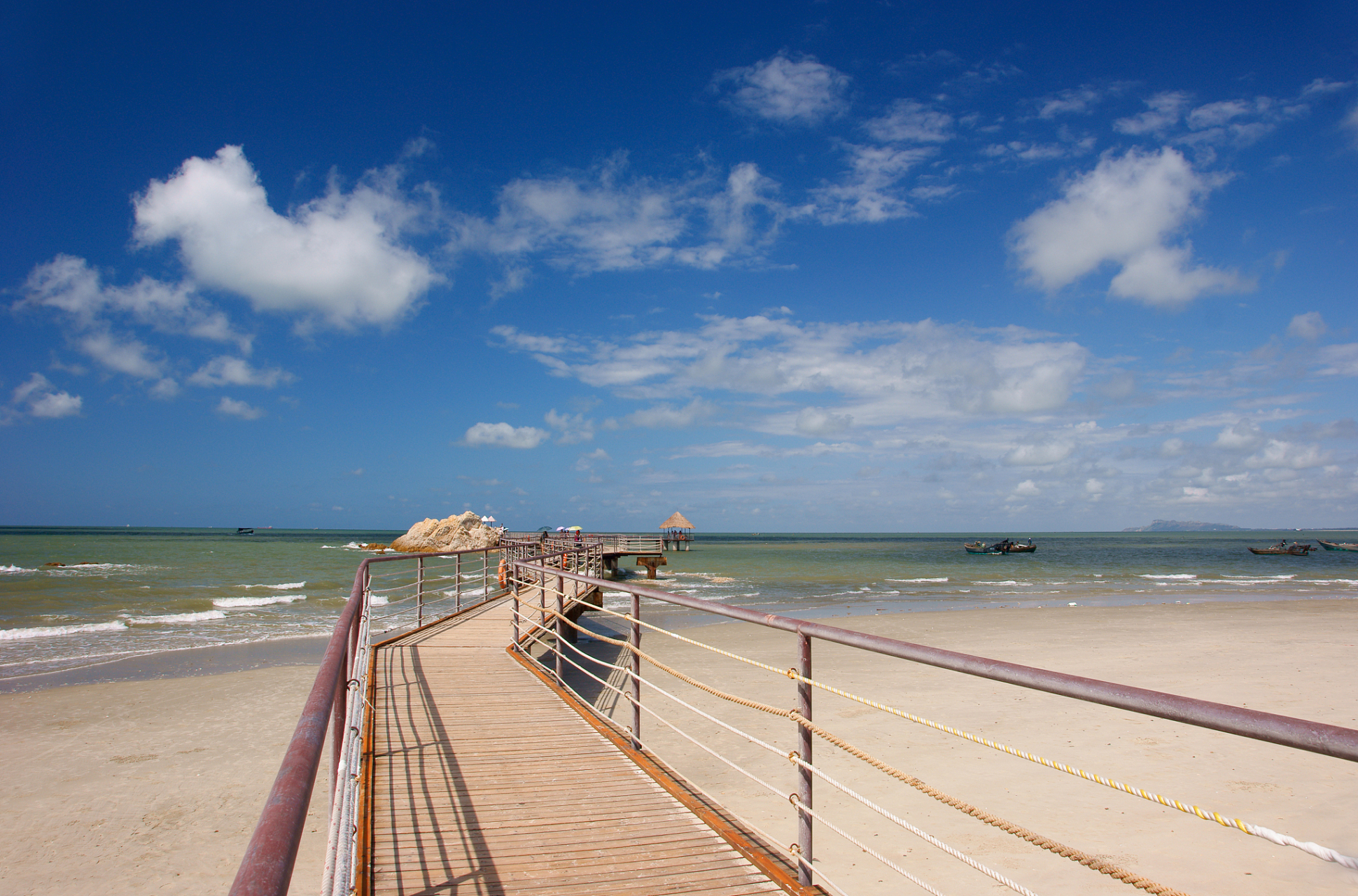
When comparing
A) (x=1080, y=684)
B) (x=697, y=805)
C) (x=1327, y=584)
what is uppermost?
(x=1080, y=684)

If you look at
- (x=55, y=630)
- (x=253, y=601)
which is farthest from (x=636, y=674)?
(x=253, y=601)

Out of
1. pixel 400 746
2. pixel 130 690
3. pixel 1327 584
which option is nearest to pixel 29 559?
pixel 130 690

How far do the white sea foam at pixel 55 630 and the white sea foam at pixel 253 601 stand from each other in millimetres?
3731

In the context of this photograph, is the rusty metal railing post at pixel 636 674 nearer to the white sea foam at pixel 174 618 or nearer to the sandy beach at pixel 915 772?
the sandy beach at pixel 915 772

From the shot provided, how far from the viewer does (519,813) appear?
12.5 feet

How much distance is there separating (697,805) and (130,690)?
10.6m

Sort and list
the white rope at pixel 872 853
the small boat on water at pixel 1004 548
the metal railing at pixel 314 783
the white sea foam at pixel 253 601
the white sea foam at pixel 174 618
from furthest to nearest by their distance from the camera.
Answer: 1. the small boat on water at pixel 1004 548
2. the white sea foam at pixel 253 601
3. the white sea foam at pixel 174 618
4. the white rope at pixel 872 853
5. the metal railing at pixel 314 783

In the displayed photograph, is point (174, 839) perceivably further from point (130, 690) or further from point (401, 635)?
point (130, 690)

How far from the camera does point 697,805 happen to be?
3855mm

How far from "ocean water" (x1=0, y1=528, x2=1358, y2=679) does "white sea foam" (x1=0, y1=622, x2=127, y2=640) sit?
6 centimetres

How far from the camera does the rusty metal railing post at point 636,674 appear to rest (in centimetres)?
463

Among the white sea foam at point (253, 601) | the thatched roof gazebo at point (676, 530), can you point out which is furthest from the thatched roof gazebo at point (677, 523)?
the white sea foam at point (253, 601)

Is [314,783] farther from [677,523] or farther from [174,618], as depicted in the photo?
[677,523]

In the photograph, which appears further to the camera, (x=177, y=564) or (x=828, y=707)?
(x=177, y=564)
